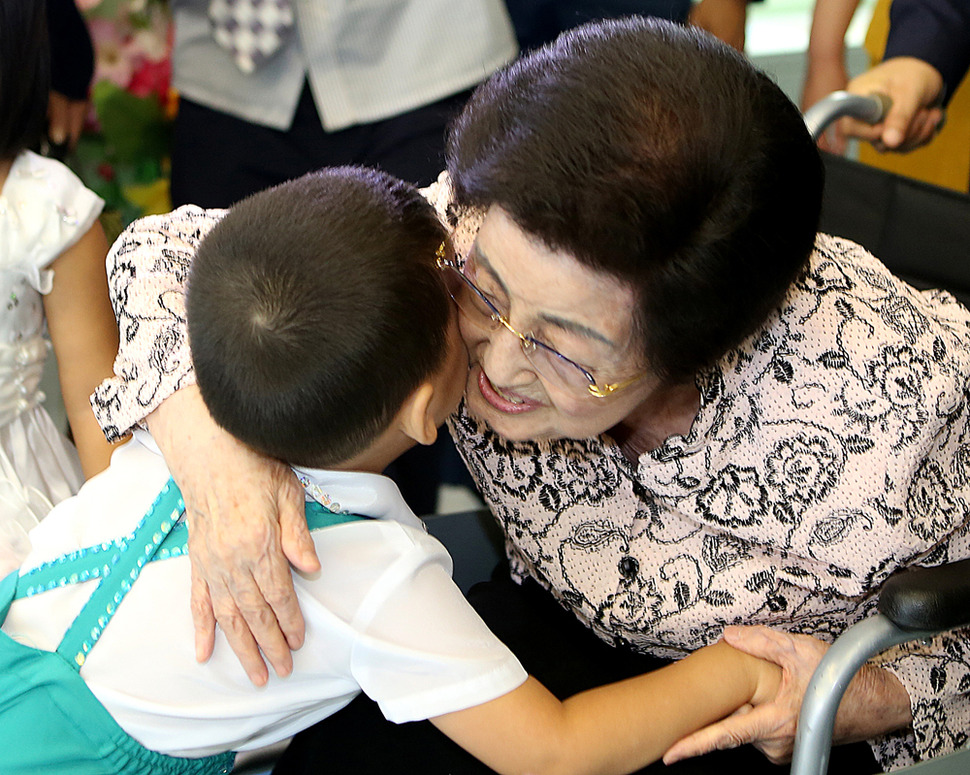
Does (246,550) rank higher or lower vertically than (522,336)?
lower

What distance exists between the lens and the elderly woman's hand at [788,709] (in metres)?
1.12

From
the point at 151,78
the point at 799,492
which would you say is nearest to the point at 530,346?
the point at 799,492

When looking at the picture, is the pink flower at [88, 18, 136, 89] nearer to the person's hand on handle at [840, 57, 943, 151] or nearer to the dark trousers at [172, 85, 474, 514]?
the dark trousers at [172, 85, 474, 514]

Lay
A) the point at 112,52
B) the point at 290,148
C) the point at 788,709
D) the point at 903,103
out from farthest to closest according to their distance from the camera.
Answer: the point at 112,52
the point at 290,148
the point at 903,103
the point at 788,709

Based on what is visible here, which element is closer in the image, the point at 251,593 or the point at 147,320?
the point at 251,593

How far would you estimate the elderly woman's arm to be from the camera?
1035 millimetres

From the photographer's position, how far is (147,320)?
1237 mm

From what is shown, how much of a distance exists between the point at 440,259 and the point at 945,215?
811 mm

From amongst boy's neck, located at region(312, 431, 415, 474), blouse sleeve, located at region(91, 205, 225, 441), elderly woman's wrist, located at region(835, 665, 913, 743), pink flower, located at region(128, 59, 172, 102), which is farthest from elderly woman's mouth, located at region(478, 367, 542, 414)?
pink flower, located at region(128, 59, 172, 102)

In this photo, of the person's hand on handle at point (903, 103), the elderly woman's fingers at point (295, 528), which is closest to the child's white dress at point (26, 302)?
the elderly woman's fingers at point (295, 528)

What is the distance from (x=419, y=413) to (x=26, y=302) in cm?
86

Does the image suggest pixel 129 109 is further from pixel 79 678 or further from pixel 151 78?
pixel 79 678

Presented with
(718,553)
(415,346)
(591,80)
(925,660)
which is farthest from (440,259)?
(925,660)

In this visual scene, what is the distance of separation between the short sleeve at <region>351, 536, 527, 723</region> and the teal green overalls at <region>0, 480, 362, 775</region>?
5.0 inches
